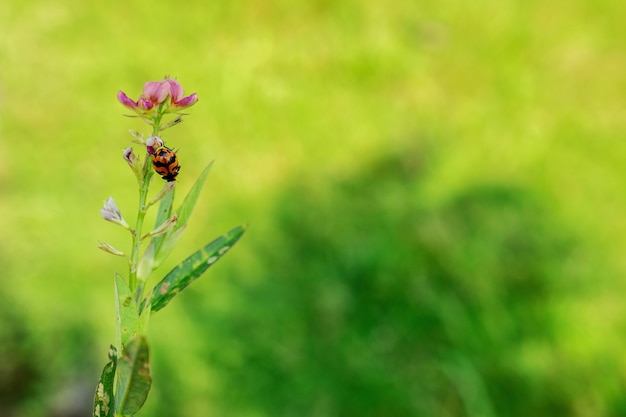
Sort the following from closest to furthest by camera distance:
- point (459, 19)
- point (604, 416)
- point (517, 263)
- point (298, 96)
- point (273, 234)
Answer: point (604, 416)
point (517, 263)
point (273, 234)
point (298, 96)
point (459, 19)

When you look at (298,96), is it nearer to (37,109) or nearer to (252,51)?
(252,51)

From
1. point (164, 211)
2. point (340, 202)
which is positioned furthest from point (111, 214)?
point (340, 202)

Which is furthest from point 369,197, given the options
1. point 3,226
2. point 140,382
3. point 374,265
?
point 140,382

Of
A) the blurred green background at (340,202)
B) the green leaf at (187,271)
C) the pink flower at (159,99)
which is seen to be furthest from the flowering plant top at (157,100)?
the blurred green background at (340,202)

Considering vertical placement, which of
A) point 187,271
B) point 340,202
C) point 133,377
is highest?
point 340,202

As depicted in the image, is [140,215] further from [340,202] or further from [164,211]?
[340,202]

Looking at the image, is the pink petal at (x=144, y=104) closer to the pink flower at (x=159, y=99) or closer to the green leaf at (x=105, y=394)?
the pink flower at (x=159, y=99)
